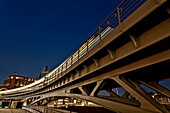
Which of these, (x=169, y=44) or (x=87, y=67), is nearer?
(x=169, y=44)

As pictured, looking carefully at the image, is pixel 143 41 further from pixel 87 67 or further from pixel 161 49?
pixel 87 67

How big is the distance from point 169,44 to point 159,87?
443 cm

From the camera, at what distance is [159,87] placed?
6680 millimetres

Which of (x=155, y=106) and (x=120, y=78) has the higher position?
(x=120, y=78)

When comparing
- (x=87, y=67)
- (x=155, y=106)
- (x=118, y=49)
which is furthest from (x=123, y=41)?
(x=87, y=67)

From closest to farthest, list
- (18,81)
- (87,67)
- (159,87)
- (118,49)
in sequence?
(118,49) < (159,87) < (87,67) < (18,81)

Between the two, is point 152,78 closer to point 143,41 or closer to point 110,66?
point 110,66

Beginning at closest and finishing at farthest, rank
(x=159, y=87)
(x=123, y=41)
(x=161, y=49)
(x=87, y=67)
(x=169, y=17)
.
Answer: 1. (x=169, y=17)
2. (x=161, y=49)
3. (x=123, y=41)
4. (x=159, y=87)
5. (x=87, y=67)

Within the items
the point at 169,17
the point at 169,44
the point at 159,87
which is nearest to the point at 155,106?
the point at 169,44

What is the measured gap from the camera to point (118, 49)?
523cm

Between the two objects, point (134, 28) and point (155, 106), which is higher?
point (134, 28)

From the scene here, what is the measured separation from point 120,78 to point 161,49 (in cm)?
229

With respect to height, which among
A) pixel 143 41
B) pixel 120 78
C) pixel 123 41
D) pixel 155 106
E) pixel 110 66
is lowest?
pixel 155 106

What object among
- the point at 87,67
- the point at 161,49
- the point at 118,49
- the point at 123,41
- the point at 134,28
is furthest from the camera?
the point at 87,67
